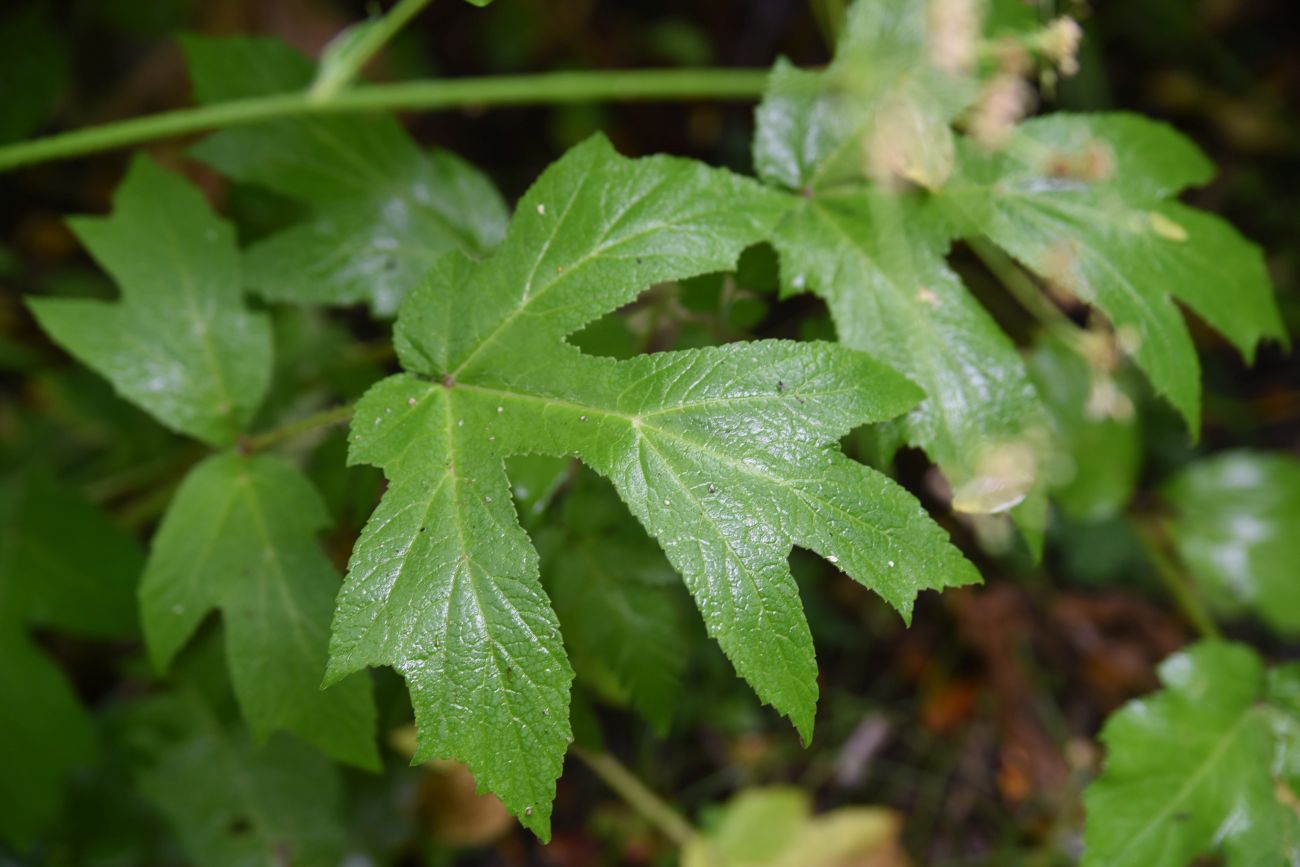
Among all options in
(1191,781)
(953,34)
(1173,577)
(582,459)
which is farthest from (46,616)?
(1173,577)

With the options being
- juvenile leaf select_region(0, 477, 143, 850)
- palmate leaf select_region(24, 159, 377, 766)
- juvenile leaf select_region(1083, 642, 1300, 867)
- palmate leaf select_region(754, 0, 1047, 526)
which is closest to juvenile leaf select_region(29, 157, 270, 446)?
palmate leaf select_region(24, 159, 377, 766)

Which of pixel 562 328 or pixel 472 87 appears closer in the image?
pixel 562 328

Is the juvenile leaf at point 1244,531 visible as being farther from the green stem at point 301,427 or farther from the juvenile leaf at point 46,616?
the juvenile leaf at point 46,616

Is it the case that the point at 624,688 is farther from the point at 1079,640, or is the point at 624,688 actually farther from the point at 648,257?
the point at 1079,640

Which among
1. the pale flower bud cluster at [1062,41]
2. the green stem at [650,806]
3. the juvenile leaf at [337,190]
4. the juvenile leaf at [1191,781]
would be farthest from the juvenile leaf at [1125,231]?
the green stem at [650,806]

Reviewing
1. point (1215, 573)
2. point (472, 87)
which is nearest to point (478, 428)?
point (472, 87)

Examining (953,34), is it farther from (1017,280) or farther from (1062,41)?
(1017,280)
